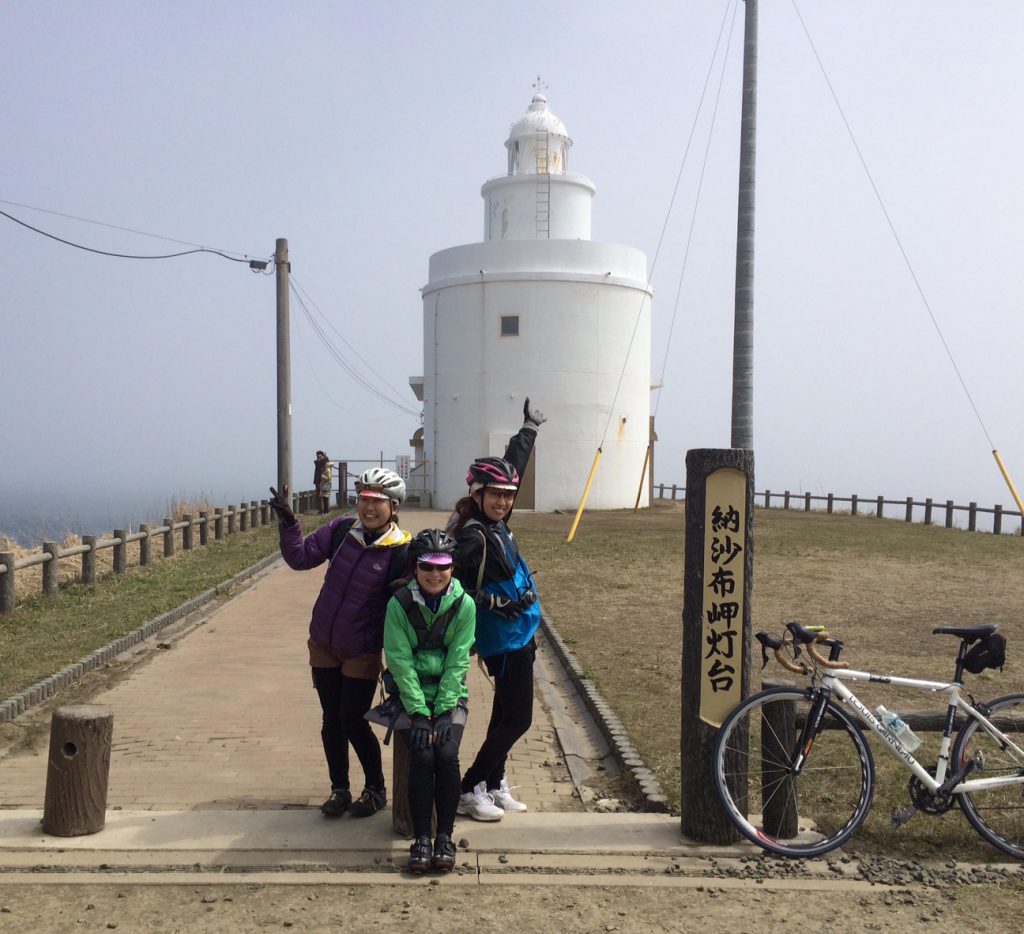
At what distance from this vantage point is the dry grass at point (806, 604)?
6.60 metres

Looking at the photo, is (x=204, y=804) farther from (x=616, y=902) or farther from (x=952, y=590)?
(x=952, y=590)

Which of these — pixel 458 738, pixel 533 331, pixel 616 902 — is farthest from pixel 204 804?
pixel 533 331

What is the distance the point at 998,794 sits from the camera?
16.3 feet

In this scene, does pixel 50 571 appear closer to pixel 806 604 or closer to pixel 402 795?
pixel 402 795

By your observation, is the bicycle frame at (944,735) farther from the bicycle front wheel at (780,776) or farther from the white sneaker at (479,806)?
the white sneaker at (479,806)

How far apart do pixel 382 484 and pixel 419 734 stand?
122 centimetres

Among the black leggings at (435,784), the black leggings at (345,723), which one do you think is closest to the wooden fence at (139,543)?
the black leggings at (345,723)

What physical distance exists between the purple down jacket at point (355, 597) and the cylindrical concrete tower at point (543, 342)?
22.0 meters

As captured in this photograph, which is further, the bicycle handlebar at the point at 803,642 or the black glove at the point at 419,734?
the bicycle handlebar at the point at 803,642

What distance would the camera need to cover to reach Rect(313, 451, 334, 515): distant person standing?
27.4m

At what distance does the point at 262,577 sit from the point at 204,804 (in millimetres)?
9705

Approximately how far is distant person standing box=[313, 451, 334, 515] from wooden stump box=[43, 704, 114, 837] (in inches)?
897

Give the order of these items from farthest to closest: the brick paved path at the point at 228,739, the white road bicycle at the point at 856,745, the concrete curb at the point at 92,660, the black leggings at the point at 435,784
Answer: the concrete curb at the point at 92,660 → the brick paved path at the point at 228,739 → the white road bicycle at the point at 856,745 → the black leggings at the point at 435,784

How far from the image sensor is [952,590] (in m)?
13.8
